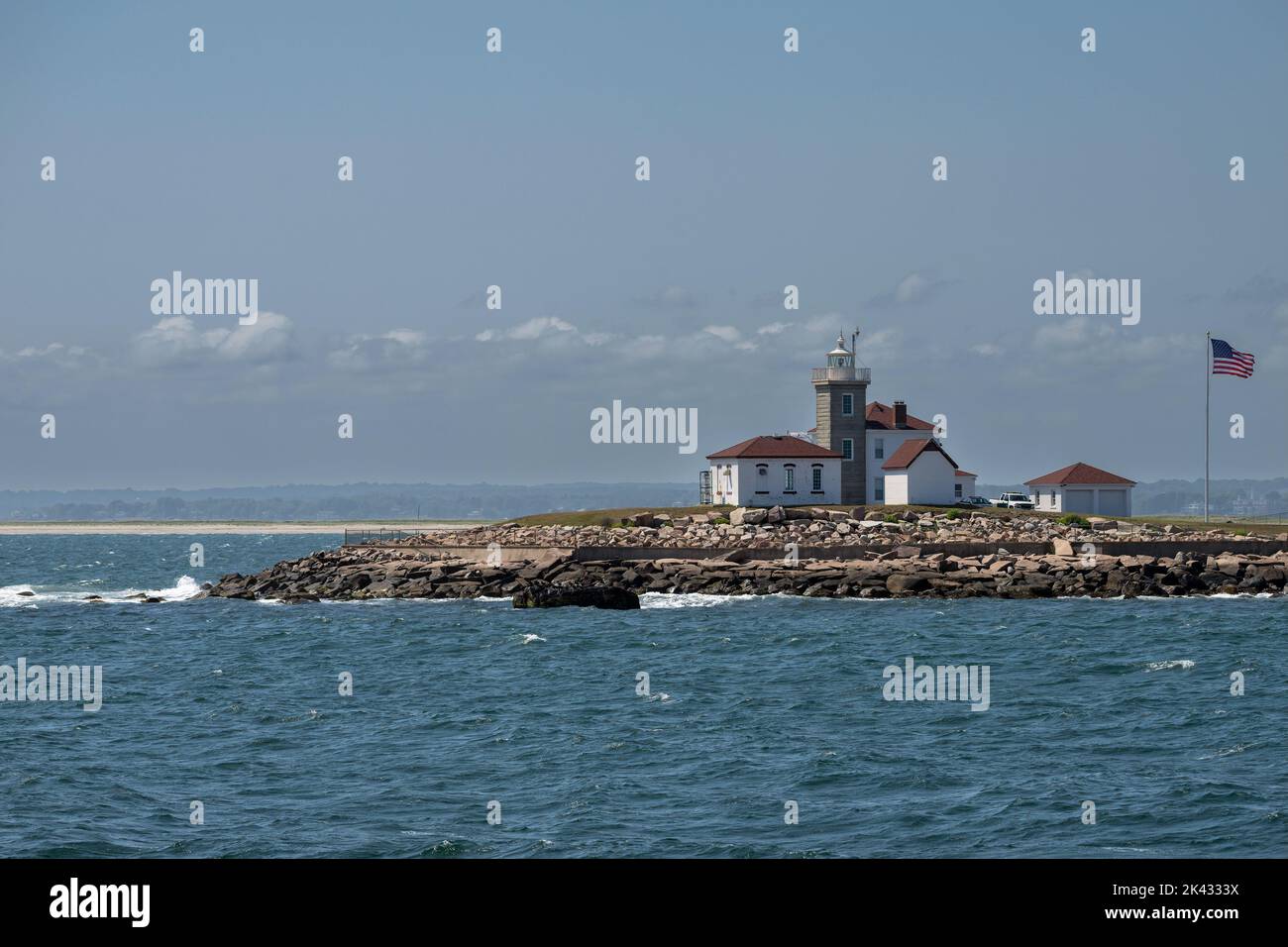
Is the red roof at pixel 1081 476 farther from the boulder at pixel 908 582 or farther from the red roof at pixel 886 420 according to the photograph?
the boulder at pixel 908 582

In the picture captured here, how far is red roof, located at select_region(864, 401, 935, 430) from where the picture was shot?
262 ft

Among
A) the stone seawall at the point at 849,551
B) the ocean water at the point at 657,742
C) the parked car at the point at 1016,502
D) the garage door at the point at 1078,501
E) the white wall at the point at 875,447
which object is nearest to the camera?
the ocean water at the point at 657,742

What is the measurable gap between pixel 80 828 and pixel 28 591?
53.1 metres

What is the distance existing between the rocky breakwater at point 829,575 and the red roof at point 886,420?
52.0 ft

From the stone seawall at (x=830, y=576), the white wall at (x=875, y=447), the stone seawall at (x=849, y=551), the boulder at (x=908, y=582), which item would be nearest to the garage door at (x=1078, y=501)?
the white wall at (x=875, y=447)

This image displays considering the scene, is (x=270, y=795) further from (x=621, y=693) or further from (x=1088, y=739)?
(x=1088, y=739)

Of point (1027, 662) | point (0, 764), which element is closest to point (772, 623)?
point (1027, 662)

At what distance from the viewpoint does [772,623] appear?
46.9m

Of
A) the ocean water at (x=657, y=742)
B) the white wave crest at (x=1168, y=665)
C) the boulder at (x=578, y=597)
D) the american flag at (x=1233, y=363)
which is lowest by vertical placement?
the ocean water at (x=657, y=742)

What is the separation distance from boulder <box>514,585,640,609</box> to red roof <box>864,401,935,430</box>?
1162 inches

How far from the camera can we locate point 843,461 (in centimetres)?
7806

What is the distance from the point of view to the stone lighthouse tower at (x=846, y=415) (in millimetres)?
78375

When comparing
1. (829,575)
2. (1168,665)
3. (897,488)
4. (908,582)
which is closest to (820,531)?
(829,575)

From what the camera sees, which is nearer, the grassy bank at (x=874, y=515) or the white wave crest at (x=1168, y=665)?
the white wave crest at (x=1168, y=665)
